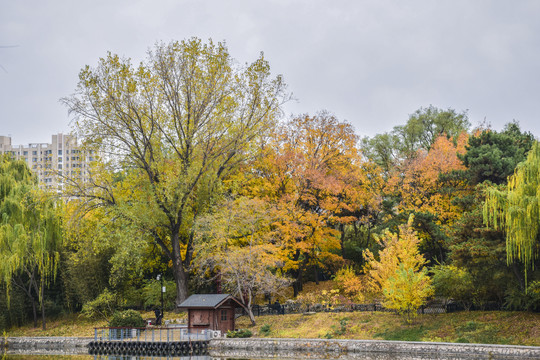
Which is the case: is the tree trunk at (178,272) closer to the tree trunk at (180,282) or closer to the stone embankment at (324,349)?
the tree trunk at (180,282)

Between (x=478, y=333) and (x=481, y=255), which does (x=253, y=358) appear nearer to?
(x=478, y=333)

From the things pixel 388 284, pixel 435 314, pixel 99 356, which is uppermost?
pixel 388 284

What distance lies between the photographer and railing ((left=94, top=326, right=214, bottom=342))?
32875mm

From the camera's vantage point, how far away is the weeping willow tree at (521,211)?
24.7m

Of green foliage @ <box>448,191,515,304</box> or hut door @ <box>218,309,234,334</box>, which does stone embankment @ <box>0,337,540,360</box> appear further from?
green foliage @ <box>448,191,515,304</box>

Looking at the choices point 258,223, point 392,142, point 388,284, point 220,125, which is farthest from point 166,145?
point 392,142

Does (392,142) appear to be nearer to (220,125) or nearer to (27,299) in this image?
(220,125)

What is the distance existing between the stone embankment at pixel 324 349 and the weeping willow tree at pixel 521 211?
4.39 m

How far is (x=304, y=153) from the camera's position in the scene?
135ft

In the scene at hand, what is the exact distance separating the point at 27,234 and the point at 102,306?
315 inches

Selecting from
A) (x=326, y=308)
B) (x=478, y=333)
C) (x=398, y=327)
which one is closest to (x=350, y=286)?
(x=326, y=308)

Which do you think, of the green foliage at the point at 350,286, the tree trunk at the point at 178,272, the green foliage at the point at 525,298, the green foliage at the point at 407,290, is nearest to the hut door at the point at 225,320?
the tree trunk at the point at 178,272

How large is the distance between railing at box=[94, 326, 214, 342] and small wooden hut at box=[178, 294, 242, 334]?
0.70m

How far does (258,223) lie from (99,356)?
13304 millimetres
